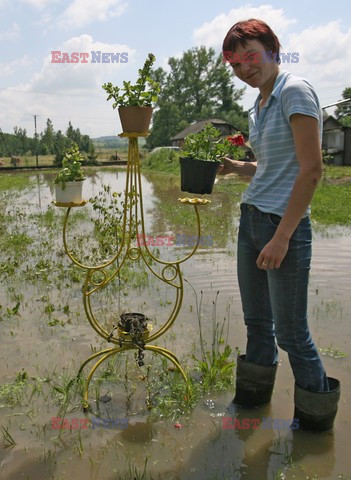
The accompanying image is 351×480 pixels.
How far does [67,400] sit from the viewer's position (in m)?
2.89

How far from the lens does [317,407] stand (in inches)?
96.4

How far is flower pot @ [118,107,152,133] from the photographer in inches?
102

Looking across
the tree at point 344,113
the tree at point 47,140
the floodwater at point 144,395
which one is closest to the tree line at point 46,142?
the tree at point 47,140

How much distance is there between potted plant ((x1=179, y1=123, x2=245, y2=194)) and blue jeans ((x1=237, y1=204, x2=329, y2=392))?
0.33 m

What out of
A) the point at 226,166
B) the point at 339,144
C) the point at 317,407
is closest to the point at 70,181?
the point at 226,166

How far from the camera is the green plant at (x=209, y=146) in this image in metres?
2.62

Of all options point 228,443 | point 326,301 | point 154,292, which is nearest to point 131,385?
point 228,443

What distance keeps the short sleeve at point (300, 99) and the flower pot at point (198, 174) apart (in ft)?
2.10

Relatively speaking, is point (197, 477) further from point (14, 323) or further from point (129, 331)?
point (14, 323)

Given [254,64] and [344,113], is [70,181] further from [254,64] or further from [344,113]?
[344,113]

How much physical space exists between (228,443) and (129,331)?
0.86 meters

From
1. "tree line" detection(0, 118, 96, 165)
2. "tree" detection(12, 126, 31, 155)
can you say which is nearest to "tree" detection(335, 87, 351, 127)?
"tree line" detection(0, 118, 96, 165)

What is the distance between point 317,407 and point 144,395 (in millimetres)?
1110

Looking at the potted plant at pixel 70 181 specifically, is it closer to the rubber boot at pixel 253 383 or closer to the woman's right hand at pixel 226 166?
the woman's right hand at pixel 226 166
